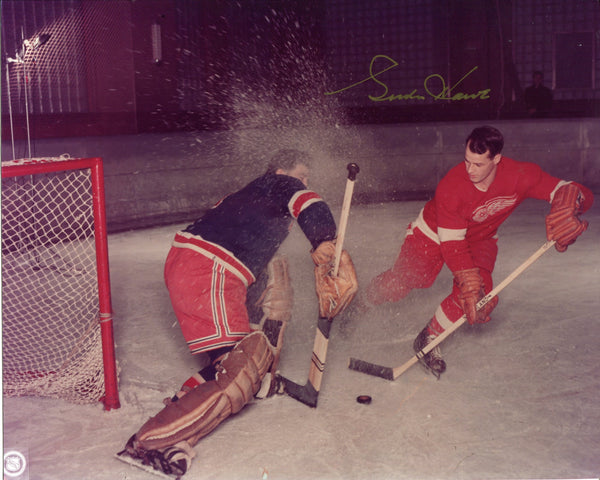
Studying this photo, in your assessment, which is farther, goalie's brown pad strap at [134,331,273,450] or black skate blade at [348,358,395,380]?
black skate blade at [348,358,395,380]

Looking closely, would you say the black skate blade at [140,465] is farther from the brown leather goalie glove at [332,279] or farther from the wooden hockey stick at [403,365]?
the wooden hockey stick at [403,365]

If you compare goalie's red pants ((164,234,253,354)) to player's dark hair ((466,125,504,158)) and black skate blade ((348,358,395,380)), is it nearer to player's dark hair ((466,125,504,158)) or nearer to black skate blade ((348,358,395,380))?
black skate blade ((348,358,395,380))

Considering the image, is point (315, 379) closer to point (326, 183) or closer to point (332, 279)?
point (332, 279)

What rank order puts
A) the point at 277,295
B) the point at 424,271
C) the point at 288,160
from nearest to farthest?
the point at 288,160 < the point at 277,295 < the point at 424,271

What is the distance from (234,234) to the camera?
3078 mm

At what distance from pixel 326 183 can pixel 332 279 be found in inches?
227

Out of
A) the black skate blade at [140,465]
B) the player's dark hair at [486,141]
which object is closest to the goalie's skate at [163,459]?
the black skate blade at [140,465]

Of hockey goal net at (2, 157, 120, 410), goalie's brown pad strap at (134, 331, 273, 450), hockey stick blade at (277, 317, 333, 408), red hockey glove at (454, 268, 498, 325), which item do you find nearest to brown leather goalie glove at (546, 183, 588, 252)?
red hockey glove at (454, 268, 498, 325)

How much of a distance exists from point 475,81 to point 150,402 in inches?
299

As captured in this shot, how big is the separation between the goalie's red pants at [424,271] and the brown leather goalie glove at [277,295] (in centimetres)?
69

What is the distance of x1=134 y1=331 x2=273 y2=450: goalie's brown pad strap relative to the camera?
2604 mm

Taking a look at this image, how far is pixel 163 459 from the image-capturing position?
2.56 m

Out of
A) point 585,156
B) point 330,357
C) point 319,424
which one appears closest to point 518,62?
point 585,156
